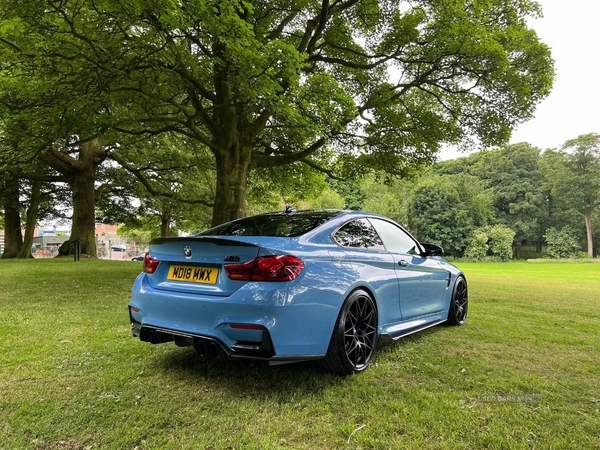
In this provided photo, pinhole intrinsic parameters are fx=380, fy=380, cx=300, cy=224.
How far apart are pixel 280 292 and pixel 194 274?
77cm

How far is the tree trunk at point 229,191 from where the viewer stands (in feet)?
31.5

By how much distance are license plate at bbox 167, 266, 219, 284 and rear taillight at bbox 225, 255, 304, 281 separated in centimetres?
18

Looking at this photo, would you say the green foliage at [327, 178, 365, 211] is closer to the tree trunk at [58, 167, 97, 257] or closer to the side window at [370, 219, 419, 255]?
the tree trunk at [58, 167, 97, 257]

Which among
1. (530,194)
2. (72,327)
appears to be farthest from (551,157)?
(72,327)

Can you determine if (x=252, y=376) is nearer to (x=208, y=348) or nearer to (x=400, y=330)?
(x=208, y=348)

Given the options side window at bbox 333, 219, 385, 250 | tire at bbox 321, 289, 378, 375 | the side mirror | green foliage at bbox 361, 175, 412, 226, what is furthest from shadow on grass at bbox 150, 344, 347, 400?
green foliage at bbox 361, 175, 412, 226

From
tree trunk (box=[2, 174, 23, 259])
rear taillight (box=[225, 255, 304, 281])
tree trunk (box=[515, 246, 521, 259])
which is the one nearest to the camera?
rear taillight (box=[225, 255, 304, 281])

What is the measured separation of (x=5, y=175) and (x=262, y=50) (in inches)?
686

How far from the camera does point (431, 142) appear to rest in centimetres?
1069

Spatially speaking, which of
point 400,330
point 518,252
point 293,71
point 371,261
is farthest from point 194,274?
point 518,252

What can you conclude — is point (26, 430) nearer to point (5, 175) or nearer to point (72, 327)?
point (72, 327)

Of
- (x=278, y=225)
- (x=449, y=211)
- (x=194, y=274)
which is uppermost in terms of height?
(x=449, y=211)

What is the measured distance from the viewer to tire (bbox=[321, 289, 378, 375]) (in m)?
2.93

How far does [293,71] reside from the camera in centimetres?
662
